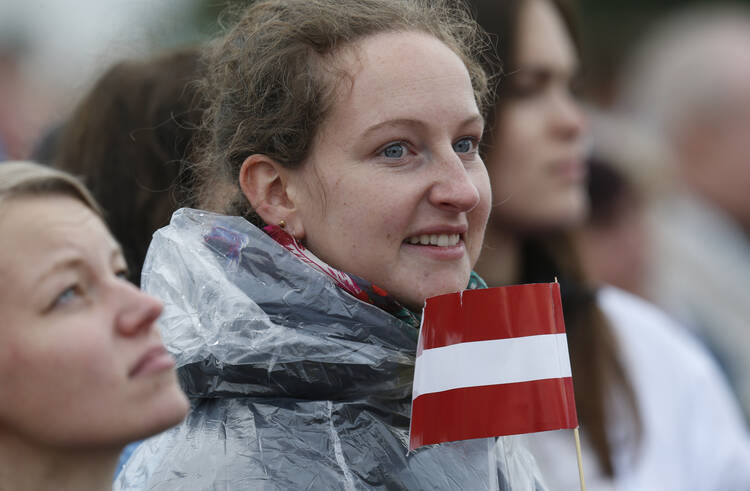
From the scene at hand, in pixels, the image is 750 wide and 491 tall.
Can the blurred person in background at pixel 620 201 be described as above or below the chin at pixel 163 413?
below

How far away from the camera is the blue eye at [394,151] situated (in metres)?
2.04

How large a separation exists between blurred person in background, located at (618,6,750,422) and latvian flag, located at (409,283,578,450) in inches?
156

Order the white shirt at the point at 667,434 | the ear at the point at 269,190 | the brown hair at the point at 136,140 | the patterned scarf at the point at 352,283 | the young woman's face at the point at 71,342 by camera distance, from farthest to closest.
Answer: the white shirt at the point at 667,434 → the brown hair at the point at 136,140 → the ear at the point at 269,190 → the patterned scarf at the point at 352,283 → the young woman's face at the point at 71,342

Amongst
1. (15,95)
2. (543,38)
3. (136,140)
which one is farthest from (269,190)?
(15,95)

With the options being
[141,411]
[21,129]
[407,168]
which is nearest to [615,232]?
[21,129]

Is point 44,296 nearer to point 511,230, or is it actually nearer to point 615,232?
point 511,230

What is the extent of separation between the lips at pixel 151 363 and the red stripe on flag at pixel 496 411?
0.55 metres

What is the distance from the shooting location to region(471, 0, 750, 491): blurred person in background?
362 centimetres

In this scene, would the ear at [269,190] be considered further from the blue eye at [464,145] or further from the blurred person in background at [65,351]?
the blurred person in background at [65,351]

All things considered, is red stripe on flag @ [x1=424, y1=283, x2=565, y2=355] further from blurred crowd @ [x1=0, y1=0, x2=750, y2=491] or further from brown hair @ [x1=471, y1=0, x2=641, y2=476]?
brown hair @ [x1=471, y1=0, x2=641, y2=476]

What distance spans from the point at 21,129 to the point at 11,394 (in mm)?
4748

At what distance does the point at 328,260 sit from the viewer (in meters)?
2.05

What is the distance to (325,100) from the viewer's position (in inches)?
81.0

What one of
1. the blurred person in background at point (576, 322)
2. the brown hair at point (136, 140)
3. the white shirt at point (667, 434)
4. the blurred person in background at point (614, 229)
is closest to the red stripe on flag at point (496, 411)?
the brown hair at point (136, 140)
